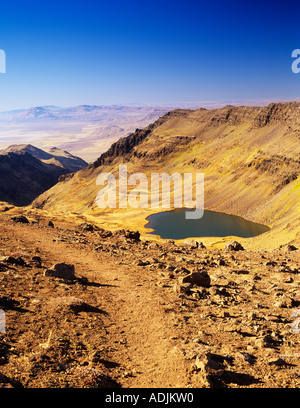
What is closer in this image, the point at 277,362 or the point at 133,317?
the point at 277,362

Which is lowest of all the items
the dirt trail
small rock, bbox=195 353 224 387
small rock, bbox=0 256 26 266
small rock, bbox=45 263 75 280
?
the dirt trail

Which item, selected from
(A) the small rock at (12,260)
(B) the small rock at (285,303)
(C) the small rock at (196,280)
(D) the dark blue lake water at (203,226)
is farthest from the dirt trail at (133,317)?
(D) the dark blue lake water at (203,226)

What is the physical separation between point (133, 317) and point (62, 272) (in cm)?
611

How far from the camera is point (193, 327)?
14.8m

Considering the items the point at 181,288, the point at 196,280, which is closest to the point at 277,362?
the point at 181,288

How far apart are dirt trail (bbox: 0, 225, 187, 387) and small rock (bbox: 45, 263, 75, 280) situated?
146cm

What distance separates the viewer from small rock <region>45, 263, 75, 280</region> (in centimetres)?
1914

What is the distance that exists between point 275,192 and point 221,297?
105534 millimetres

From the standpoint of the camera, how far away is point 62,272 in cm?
1925

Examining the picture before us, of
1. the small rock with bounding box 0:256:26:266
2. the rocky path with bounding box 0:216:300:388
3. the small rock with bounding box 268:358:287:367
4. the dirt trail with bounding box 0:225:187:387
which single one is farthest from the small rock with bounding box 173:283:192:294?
the small rock with bounding box 0:256:26:266

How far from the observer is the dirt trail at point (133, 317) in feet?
36.6

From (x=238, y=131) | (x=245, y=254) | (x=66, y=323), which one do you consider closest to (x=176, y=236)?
(x=245, y=254)

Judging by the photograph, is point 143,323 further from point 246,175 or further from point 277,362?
point 246,175

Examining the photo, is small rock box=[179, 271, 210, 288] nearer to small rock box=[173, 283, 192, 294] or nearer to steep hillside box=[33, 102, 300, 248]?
small rock box=[173, 283, 192, 294]
